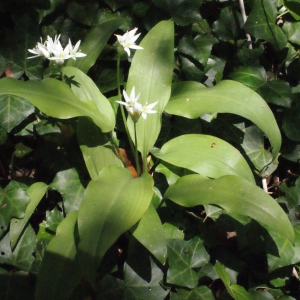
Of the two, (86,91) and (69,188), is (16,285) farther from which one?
(86,91)

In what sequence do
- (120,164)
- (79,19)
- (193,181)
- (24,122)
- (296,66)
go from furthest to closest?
(296,66), (79,19), (24,122), (120,164), (193,181)

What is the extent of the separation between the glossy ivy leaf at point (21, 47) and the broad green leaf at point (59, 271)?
0.80 m

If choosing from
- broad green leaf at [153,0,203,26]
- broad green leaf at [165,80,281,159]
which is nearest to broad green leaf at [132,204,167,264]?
broad green leaf at [165,80,281,159]

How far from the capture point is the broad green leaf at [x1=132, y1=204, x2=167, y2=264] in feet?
4.16

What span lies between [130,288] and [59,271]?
0.29 meters

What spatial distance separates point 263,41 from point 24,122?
1.31 metres

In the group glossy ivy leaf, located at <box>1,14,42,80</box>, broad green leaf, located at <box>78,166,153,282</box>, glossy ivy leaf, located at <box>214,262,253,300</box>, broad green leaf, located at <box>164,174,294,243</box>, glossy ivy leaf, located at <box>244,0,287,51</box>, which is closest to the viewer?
broad green leaf, located at <box>78,166,153,282</box>

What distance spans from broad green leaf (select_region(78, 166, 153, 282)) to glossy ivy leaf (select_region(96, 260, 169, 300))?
29 centimetres

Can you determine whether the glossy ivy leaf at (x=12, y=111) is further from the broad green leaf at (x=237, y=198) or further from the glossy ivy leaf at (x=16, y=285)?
the broad green leaf at (x=237, y=198)

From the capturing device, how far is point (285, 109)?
184cm

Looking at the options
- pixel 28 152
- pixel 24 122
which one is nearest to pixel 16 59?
pixel 24 122

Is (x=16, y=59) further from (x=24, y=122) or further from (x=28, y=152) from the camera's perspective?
(x=28, y=152)

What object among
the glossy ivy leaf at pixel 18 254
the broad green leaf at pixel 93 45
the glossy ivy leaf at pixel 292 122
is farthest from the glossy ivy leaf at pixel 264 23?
the glossy ivy leaf at pixel 18 254

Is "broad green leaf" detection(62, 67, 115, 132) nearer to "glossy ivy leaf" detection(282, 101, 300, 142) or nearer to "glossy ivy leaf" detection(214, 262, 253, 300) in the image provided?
"glossy ivy leaf" detection(214, 262, 253, 300)
